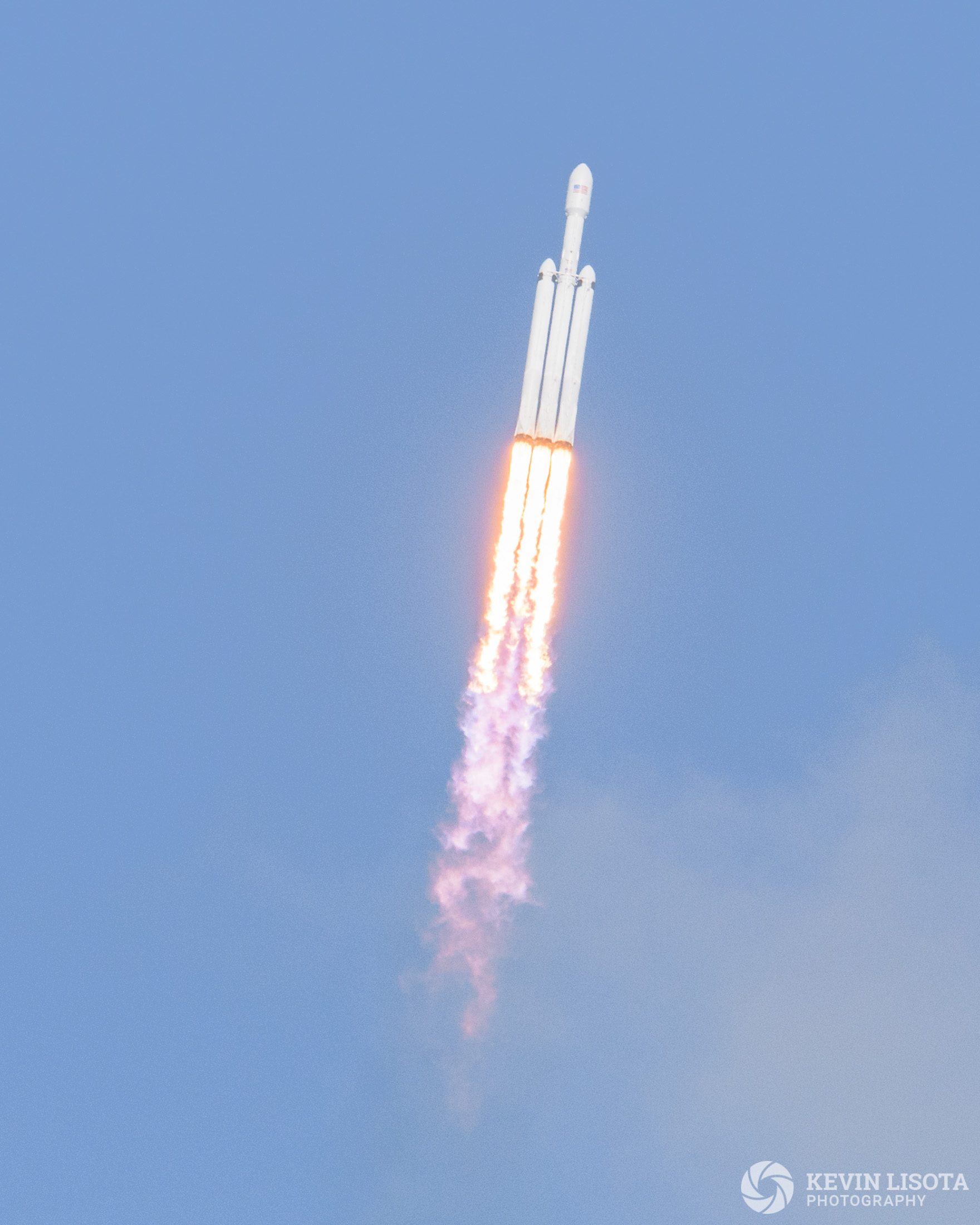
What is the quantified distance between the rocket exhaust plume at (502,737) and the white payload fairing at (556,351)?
0.78m

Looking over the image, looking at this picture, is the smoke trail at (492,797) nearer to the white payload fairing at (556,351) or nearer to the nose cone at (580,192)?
the white payload fairing at (556,351)

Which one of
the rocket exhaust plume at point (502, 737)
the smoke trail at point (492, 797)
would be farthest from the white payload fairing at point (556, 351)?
the smoke trail at point (492, 797)

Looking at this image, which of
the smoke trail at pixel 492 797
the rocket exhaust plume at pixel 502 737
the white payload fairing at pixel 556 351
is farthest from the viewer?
the smoke trail at pixel 492 797

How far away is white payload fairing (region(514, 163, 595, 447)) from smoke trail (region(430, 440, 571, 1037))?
6.11 meters

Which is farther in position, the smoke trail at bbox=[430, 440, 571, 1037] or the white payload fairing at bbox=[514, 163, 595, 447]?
the smoke trail at bbox=[430, 440, 571, 1037]

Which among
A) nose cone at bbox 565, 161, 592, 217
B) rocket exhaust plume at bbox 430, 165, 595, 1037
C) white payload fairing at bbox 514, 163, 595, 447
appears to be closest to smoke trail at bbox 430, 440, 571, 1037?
rocket exhaust plume at bbox 430, 165, 595, 1037

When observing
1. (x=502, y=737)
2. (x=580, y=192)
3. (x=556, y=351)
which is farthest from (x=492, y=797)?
(x=580, y=192)

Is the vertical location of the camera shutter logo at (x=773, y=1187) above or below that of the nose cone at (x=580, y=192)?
below

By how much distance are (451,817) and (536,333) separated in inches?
626

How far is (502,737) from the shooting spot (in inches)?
2276

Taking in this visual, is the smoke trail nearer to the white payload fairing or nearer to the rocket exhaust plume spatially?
the rocket exhaust plume

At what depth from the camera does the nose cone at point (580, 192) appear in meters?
54.1

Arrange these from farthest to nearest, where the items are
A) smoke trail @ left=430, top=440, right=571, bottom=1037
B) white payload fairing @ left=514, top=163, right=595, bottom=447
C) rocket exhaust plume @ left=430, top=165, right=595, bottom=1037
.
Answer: smoke trail @ left=430, top=440, right=571, bottom=1037 < rocket exhaust plume @ left=430, top=165, right=595, bottom=1037 < white payload fairing @ left=514, top=163, right=595, bottom=447

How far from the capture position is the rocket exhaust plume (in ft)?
178
